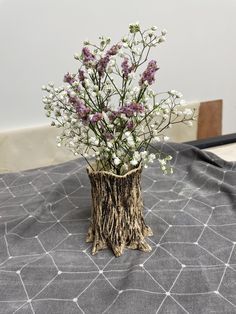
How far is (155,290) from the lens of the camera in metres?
0.66

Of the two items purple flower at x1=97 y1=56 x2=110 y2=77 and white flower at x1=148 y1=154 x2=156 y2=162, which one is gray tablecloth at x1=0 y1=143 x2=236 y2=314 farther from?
purple flower at x1=97 y1=56 x2=110 y2=77

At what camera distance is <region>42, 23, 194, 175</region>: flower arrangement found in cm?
65

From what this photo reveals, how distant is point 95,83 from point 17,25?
3.11 feet

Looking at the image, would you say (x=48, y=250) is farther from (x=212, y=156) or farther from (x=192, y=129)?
(x=192, y=129)

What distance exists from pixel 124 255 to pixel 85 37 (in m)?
1.10

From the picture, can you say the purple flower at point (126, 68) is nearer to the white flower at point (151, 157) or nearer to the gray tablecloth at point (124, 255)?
the white flower at point (151, 157)

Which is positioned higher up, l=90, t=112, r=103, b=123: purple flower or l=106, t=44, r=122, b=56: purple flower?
l=106, t=44, r=122, b=56: purple flower

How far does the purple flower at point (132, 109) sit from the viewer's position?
62 cm

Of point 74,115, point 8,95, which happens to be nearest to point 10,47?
point 8,95

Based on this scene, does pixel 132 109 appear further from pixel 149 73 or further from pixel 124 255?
pixel 124 255

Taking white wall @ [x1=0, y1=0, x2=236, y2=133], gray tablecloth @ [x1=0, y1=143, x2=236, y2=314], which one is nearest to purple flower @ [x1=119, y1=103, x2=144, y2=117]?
gray tablecloth @ [x1=0, y1=143, x2=236, y2=314]

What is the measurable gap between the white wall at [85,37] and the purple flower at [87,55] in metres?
0.94

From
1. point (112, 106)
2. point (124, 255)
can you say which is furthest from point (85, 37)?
point (124, 255)

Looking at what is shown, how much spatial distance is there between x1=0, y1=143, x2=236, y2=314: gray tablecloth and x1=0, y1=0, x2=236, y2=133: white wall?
0.56 meters
